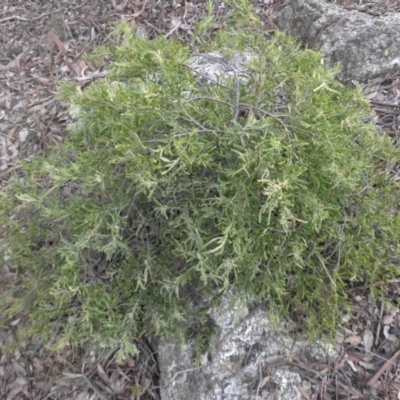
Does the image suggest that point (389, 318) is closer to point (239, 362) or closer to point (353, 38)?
point (239, 362)

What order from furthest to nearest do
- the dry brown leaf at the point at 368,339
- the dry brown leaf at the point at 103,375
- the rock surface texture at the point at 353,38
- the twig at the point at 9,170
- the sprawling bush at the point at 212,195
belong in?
1. the twig at the point at 9,170
2. the rock surface texture at the point at 353,38
3. the dry brown leaf at the point at 103,375
4. the dry brown leaf at the point at 368,339
5. the sprawling bush at the point at 212,195

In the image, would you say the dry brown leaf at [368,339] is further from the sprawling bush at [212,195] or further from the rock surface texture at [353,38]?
the rock surface texture at [353,38]

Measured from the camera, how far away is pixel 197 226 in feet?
7.32

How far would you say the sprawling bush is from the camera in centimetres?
206

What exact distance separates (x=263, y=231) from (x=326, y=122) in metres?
0.58

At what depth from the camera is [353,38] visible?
139 inches

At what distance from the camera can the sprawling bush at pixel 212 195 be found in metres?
2.06

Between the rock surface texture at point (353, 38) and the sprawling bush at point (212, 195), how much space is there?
1.03 m

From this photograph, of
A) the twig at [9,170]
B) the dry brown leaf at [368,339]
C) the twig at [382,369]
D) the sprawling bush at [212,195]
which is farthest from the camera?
the twig at [9,170]

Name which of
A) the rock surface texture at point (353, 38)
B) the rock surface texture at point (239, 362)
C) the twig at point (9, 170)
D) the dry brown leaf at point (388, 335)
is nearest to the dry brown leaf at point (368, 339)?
the dry brown leaf at point (388, 335)

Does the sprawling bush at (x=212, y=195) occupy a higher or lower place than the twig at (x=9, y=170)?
higher

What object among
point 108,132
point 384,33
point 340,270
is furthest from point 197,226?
point 384,33

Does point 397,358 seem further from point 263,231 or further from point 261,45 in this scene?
point 261,45

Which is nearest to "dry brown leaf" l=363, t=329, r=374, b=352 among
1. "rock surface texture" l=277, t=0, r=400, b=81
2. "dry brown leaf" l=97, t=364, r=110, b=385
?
"dry brown leaf" l=97, t=364, r=110, b=385
